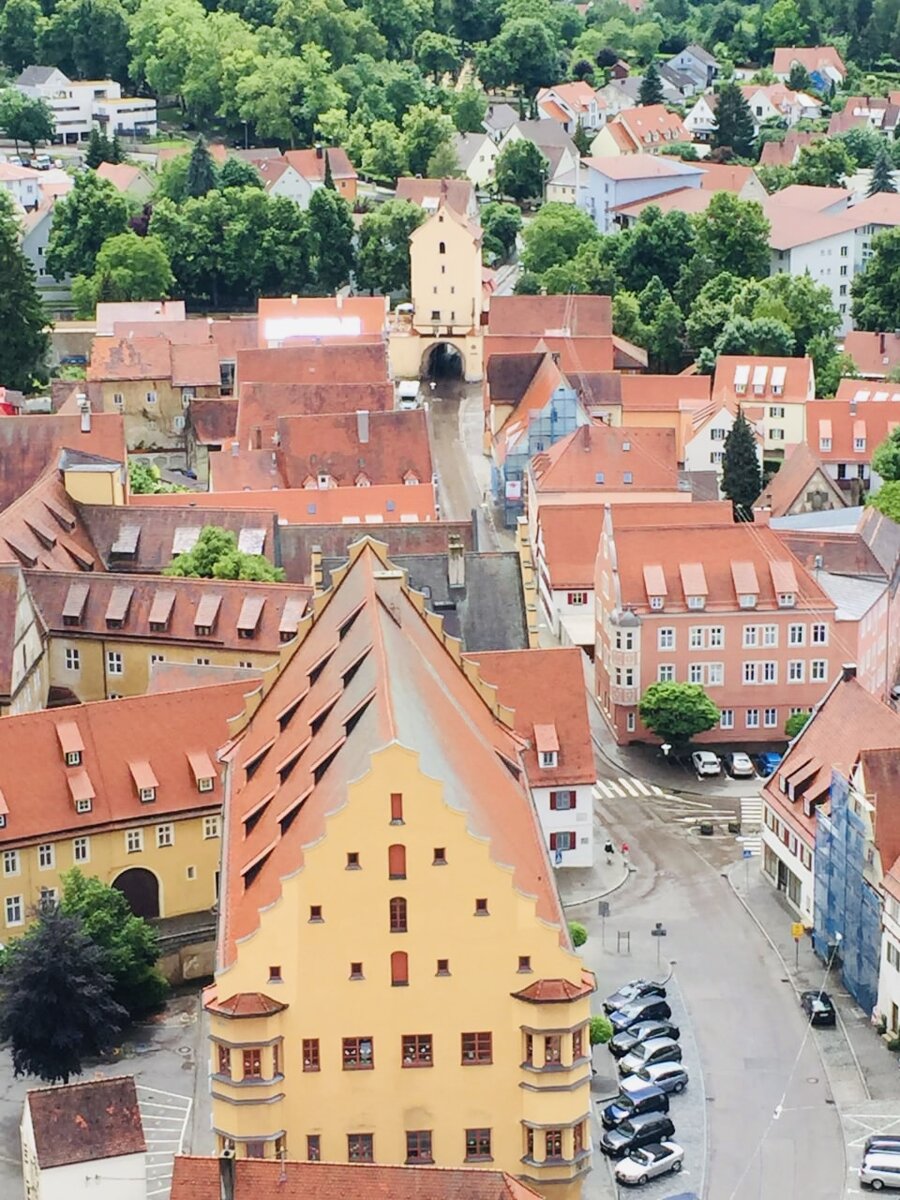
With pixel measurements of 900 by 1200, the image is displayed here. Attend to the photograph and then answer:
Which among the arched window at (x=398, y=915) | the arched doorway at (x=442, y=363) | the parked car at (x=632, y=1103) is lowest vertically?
the parked car at (x=632, y=1103)

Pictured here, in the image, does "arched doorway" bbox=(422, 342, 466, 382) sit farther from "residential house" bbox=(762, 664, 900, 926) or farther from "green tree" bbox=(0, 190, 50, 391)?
"residential house" bbox=(762, 664, 900, 926)

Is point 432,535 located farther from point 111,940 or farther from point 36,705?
point 111,940

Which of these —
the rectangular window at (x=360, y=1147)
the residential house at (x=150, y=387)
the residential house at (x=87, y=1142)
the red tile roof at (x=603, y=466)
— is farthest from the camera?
the residential house at (x=150, y=387)

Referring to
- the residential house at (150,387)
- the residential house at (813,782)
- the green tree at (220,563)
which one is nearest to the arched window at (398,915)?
the residential house at (813,782)

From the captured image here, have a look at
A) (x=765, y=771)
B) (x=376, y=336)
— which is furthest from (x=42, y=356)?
(x=765, y=771)

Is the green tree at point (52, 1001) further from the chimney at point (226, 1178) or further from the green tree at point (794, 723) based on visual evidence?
the green tree at point (794, 723)

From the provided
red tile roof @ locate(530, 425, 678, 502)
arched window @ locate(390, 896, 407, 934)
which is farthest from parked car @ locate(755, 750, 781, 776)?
arched window @ locate(390, 896, 407, 934)

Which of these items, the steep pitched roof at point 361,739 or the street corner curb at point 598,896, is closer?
the steep pitched roof at point 361,739
